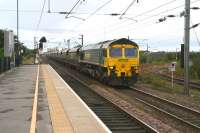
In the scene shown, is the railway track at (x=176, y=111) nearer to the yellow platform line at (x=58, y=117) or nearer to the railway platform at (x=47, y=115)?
the railway platform at (x=47, y=115)

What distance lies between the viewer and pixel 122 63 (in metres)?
31.7

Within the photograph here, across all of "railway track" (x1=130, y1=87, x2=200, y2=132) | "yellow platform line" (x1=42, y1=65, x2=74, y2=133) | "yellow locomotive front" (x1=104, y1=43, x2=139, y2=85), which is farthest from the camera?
"yellow locomotive front" (x1=104, y1=43, x2=139, y2=85)

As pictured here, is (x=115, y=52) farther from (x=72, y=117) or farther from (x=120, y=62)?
(x=72, y=117)

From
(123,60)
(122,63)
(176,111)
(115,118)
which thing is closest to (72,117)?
(115,118)

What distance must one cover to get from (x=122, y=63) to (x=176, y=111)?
11.9 m

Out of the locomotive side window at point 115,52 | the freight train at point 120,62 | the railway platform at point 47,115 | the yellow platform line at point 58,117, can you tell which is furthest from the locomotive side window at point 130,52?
the yellow platform line at point 58,117

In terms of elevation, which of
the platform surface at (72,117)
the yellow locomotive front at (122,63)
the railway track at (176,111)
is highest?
the yellow locomotive front at (122,63)

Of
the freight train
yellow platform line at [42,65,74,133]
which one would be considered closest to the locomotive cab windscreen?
the freight train

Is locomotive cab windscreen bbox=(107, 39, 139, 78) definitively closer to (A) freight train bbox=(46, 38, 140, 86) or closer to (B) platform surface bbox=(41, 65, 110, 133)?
(A) freight train bbox=(46, 38, 140, 86)

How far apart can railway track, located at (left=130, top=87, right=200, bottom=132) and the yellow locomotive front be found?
4.76 metres

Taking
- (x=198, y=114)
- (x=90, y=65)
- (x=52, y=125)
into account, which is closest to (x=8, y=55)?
(x=90, y=65)

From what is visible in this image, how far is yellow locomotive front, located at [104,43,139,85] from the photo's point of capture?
31.5 metres

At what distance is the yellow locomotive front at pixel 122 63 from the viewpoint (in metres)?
31.5

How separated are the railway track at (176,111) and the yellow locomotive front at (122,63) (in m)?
4.76
